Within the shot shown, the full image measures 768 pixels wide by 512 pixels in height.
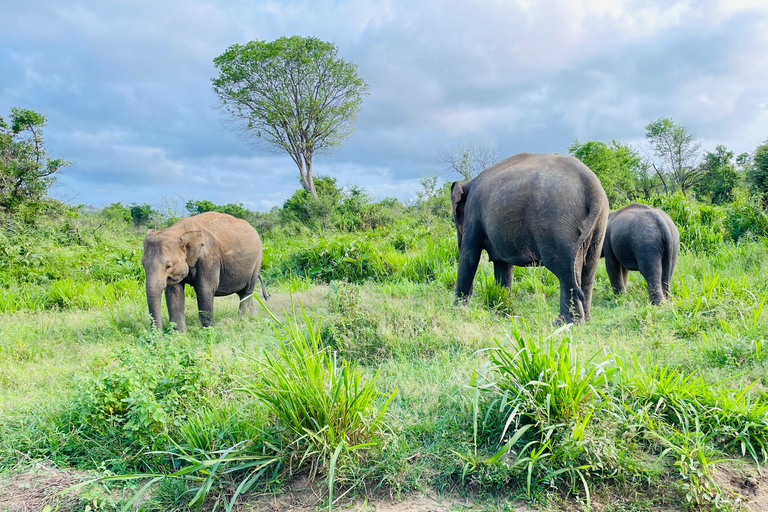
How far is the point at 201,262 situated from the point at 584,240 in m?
4.64

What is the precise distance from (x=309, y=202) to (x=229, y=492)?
2136 centimetres

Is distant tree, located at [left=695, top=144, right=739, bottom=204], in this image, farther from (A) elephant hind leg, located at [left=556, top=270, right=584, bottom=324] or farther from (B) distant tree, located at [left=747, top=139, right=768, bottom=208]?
(A) elephant hind leg, located at [left=556, top=270, right=584, bottom=324]

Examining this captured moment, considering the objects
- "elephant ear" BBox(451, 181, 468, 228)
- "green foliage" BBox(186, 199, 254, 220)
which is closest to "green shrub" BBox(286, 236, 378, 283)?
"elephant ear" BBox(451, 181, 468, 228)

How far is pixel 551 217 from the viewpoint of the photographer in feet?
15.9

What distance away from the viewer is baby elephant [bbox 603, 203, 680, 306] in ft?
19.3

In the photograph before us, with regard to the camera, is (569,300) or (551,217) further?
(569,300)

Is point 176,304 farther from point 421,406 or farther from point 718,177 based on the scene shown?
point 718,177

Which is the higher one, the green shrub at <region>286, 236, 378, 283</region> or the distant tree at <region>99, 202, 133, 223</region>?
the distant tree at <region>99, 202, 133, 223</region>

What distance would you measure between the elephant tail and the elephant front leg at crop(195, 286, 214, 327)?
15.0 feet

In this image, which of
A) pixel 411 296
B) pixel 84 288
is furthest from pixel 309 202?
pixel 411 296

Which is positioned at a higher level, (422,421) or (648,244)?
(648,244)

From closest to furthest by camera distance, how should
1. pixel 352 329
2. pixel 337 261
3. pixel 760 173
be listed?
1. pixel 352 329
2. pixel 337 261
3. pixel 760 173

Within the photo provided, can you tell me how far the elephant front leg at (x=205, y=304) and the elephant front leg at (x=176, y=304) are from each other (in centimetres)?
25

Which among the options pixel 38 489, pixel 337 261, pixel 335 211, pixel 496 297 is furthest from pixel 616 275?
pixel 335 211
